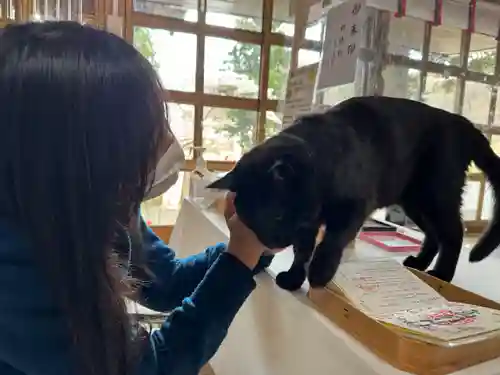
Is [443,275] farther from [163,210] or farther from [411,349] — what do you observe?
[163,210]

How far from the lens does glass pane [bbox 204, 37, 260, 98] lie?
2395 mm

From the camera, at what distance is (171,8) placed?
2.29m

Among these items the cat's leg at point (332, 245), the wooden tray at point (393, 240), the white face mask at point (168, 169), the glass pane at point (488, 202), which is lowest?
the wooden tray at point (393, 240)

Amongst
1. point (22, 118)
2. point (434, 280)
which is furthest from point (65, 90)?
point (434, 280)

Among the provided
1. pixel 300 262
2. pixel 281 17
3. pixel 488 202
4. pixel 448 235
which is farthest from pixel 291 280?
pixel 281 17

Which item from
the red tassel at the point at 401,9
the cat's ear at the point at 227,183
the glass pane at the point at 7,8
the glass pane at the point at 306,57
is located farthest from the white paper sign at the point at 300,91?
the glass pane at the point at 7,8

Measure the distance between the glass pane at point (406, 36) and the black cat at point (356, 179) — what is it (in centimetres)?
45

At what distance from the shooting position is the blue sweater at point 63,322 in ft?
1.37

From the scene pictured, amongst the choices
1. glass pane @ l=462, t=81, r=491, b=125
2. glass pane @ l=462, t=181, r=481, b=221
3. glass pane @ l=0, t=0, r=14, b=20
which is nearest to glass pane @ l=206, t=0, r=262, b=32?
glass pane @ l=0, t=0, r=14, b=20

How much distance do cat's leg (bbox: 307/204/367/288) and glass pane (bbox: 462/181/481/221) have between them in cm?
20

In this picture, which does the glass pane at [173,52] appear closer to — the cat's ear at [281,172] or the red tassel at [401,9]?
the red tassel at [401,9]

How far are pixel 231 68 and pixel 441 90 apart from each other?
1.39 metres

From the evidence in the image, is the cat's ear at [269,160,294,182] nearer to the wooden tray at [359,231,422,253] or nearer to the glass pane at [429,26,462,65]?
the wooden tray at [359,231,422,253]

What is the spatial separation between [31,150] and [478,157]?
64 cm
